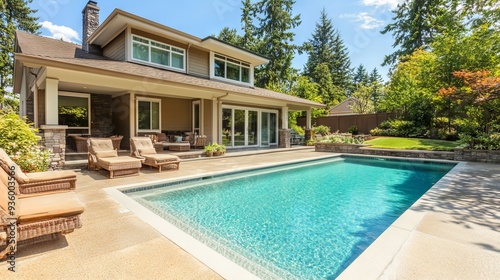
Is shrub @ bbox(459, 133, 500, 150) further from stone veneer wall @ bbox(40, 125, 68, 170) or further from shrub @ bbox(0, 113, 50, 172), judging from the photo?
stone veneer wall @ bbox(40, 125, 68, 170)

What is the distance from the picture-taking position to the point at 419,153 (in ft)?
38.5

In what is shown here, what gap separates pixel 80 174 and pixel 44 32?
3753 cm

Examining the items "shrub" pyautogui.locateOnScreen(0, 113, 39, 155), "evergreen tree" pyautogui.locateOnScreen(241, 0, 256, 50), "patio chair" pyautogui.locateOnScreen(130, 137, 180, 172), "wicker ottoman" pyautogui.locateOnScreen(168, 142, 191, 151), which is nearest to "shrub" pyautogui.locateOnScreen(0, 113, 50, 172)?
"shrub" pyautogui.locateOnScreen(0, 113, 39, 155)

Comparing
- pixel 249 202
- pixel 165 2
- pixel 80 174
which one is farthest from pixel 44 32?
pixel 249 202

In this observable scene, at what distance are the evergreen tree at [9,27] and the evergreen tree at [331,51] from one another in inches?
1504

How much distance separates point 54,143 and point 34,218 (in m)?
6.10

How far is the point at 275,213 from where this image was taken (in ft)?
16.5

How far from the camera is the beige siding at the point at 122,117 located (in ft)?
37.1

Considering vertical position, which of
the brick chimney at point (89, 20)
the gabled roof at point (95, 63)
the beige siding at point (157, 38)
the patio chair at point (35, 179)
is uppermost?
the brick chimney at point (89, 20)

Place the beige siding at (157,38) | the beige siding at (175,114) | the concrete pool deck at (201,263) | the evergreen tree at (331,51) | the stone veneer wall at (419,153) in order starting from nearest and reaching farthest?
1. the concrete pool deck at (201,263)
2. the stone veneer wall at (419,153)
3. the beige siding at (157,38)
4. the beige siding at (175,114)
5. the evergreen tree at (331,51)

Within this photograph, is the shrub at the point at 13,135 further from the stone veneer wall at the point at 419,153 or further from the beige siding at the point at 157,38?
the stone veneer wall at the point at 419,153

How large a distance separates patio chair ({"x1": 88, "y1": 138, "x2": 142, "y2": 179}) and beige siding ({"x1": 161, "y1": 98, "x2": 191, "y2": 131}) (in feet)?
17.2


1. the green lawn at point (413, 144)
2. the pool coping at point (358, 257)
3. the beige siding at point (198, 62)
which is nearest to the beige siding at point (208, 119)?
the beige siding at point (198, 62)

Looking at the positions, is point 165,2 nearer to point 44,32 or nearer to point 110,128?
point 110,128
